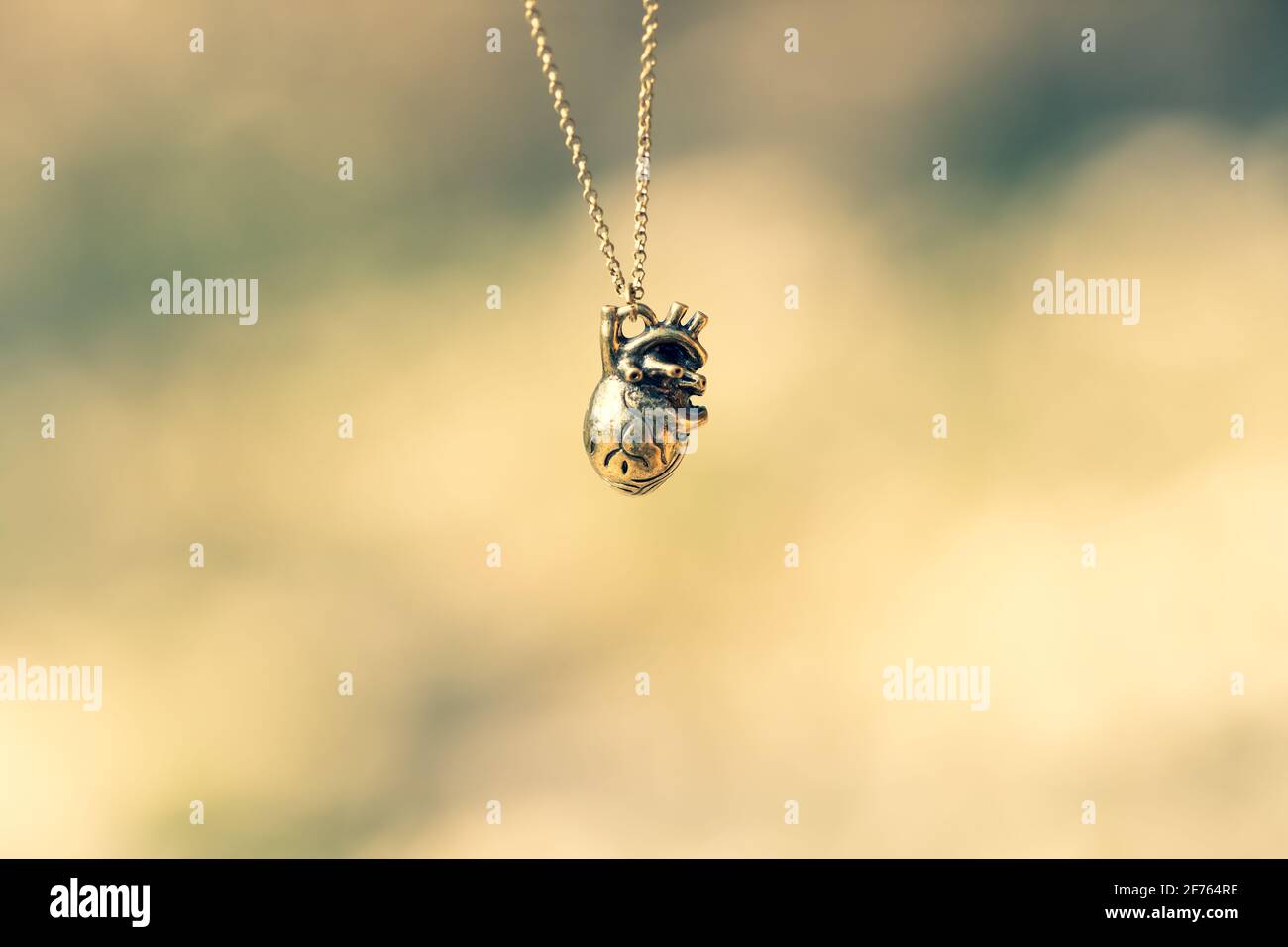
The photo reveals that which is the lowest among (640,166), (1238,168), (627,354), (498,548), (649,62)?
(498,548)

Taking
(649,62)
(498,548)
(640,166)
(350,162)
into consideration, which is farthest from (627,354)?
(350,162)

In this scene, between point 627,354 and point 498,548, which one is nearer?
A: point 627,354

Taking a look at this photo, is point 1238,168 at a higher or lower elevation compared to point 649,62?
higher

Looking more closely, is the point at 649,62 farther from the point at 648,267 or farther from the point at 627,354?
the point at 648,267
